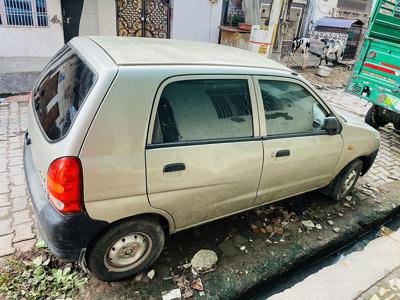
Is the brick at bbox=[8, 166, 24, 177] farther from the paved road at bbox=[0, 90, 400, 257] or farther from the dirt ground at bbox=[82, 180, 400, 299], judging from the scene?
the dirt ground at bbox=[82, 180, 400, 299]

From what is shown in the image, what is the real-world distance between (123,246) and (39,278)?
30.6 inches

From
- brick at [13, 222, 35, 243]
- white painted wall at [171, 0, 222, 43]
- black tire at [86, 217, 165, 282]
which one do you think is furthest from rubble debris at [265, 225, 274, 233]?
white painted wall at [171, 0, 222, 43]

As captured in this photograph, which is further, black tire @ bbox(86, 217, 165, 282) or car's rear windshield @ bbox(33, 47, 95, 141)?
black tire @ bbox(86, 217, 165, 282)

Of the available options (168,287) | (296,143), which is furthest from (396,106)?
(168,287)

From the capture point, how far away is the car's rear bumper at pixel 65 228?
6.93 ft

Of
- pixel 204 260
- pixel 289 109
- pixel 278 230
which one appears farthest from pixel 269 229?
pixel 289 109

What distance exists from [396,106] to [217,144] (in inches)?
186

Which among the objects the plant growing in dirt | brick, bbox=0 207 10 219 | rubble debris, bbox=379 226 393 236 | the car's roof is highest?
the car's roof

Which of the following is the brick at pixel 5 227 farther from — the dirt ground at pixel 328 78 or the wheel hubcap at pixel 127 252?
the dirt ground at pixel 328 78

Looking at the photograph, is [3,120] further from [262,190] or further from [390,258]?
[390,258]

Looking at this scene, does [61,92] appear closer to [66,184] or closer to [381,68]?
[66,184]

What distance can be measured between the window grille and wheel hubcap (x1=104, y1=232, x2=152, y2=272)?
7833 millimetres

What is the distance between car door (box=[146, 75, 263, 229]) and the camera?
7.57 ft

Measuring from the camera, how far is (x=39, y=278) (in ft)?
8.32
